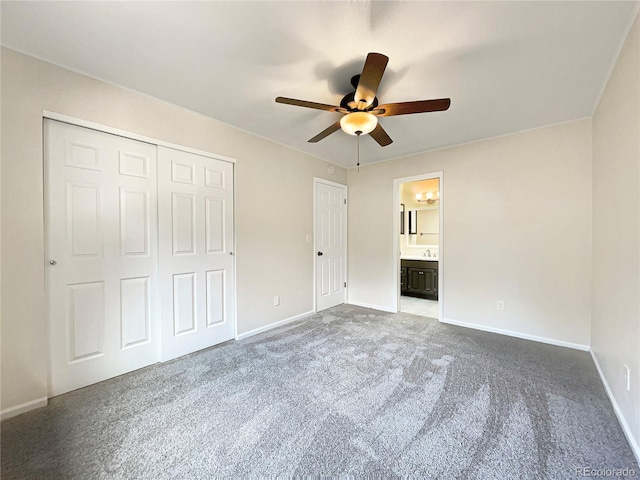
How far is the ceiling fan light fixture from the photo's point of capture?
76.7 inches

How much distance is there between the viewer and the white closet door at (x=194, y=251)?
2406 millimetres

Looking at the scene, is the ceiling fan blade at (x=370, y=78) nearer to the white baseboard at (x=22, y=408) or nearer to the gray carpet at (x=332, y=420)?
the gray carpet at (x=332, y=420)

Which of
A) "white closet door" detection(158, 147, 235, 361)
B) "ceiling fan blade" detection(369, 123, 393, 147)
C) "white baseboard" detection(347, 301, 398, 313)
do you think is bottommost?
"white baseboard" detection(347, 301, 398, 313)

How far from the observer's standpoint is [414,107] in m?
1.83

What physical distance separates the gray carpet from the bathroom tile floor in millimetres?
1355

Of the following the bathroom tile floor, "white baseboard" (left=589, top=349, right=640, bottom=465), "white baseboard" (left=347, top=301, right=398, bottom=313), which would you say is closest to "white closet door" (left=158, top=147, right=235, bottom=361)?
"white baseboard" (left=347, top=301, right=398, bottom=313)

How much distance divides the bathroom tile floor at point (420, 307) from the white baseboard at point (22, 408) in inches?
156

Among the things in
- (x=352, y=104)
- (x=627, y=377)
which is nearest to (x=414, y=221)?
(x=352, y=104)

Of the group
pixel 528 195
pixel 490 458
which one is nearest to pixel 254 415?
pixel 490 458

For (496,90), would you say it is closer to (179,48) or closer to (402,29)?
(402,29)

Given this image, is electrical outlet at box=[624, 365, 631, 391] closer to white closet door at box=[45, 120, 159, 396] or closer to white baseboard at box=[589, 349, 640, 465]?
white baseboard at box=[589, 349, 640, 465]

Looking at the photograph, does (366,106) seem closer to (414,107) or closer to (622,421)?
(414,107)

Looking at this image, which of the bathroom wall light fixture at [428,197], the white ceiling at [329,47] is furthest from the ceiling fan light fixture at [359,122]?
the bathroom wall light fixture at [428,197]

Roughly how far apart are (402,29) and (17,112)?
99.8 inches
